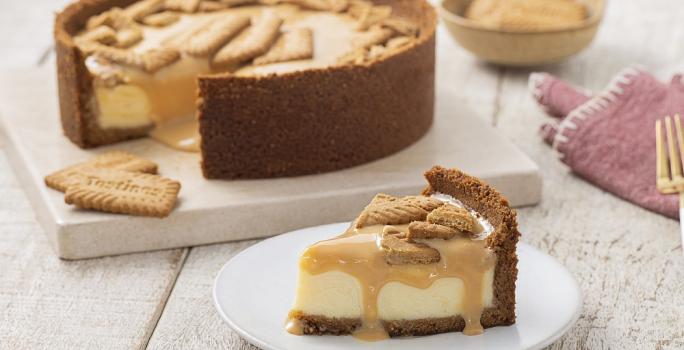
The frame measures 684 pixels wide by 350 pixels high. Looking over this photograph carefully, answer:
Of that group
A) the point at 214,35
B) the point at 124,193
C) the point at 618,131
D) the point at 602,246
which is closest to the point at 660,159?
the point at 618,131

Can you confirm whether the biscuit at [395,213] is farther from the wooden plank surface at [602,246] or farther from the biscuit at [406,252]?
the wooden plank surface at [602,246]

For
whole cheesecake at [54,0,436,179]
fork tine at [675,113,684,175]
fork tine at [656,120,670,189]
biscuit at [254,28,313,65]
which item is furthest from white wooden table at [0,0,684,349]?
biscuit at [254,28,313,65]

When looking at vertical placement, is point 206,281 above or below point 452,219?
below

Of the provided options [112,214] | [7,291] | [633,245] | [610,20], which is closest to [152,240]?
[112,214]

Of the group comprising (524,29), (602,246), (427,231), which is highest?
(427,231)

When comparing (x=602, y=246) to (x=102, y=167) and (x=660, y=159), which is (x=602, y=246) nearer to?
(x=660, y=159)

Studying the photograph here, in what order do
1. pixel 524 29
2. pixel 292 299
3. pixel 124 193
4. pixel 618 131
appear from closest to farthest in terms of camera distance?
pixel 292 299 < pixel 124 193 < pixel 618 131 < pixel 524 29

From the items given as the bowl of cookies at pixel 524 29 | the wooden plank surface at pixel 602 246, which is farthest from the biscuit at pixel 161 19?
the wooden plank surface at pixel 602 246
